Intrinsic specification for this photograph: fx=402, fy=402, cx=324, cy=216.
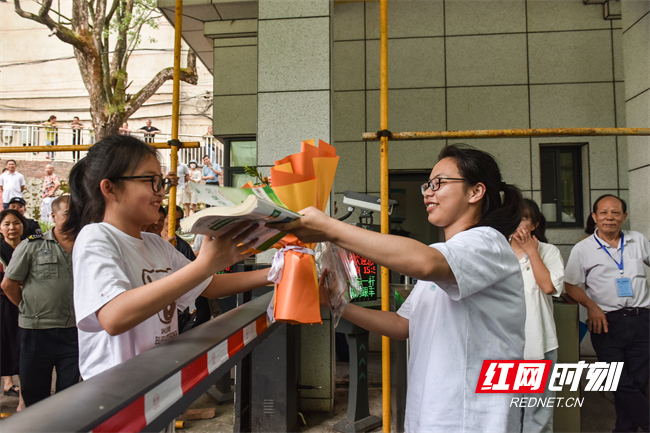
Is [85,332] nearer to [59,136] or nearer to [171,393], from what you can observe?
[171,393]

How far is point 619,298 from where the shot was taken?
3.41 meters

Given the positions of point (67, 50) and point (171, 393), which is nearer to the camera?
point (171, 393)

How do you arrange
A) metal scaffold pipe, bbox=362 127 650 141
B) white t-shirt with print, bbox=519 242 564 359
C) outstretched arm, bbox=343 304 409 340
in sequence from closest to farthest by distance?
outstretched arm, bbox=343 304 409 340
metal scaffold pipe, bbox=362 127 650 141
white t-shirt with print, bbox=519 242 564 359

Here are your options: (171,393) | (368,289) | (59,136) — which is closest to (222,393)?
(368,289)

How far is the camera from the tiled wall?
18.4ft

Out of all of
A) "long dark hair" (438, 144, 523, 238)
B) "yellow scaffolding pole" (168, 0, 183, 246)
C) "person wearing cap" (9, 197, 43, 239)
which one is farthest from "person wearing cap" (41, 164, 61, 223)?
"long dark hair" (438, 144, 523, 238)

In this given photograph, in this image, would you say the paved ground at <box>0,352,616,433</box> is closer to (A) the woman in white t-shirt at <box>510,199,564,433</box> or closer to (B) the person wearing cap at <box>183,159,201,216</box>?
(A) the woman in white t-shirt at <box>510,199,564,433</box>

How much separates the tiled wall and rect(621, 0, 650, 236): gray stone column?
1.07 metres

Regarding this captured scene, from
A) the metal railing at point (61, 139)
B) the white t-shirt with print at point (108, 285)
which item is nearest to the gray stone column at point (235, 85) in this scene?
the white t-shirt with print at point (108, 285)

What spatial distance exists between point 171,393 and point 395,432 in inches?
94.7

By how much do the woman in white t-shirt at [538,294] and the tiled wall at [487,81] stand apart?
2623mm

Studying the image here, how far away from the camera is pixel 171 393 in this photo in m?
0.99

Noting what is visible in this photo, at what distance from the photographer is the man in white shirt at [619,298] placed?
10.6ft

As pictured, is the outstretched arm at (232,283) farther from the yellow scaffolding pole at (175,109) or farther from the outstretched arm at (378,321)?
the yellow scaffolding pole at (175,109)
